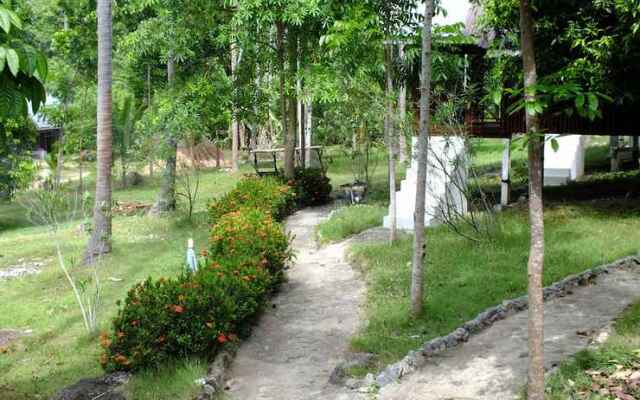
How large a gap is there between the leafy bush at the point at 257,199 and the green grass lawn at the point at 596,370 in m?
9.23

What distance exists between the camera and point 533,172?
5355 mm

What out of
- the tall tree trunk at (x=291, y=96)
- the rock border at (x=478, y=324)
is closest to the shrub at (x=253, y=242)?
the rock border at (x=478, y=324)

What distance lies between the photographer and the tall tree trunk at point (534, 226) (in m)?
5.36

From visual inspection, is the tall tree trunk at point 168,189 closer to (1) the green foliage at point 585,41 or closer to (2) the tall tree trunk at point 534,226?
(1) the green foliage at point 585,41

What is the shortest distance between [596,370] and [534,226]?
151cm

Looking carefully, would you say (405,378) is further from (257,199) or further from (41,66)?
(257,199)

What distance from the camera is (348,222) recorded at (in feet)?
49.7

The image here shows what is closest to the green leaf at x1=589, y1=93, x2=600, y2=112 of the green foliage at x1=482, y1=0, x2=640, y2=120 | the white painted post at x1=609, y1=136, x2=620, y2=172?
the green foliage at x1=482, y1=0, x2=640, y2=120

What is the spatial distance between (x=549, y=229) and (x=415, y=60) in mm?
3865

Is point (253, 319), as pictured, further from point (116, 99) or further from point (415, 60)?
point (116, 99)

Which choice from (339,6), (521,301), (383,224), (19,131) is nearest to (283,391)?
(521,301)

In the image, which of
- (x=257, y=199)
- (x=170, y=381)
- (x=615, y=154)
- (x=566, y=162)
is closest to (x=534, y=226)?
(x=170, y=381)

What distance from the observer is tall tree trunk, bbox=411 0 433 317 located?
8.64 meters

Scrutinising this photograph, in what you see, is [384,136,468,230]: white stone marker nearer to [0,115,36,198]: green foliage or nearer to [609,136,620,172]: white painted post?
[609,136,620,172]: white painted post
